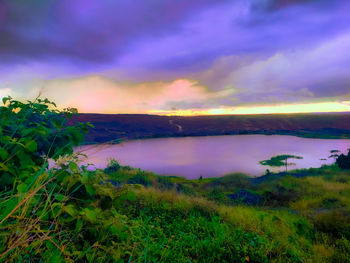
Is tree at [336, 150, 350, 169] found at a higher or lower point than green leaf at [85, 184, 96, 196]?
lower

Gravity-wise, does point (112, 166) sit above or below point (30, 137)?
below

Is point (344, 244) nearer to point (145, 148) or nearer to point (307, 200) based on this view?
point (307, 200)

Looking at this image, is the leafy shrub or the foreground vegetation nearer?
the foreground vegetation

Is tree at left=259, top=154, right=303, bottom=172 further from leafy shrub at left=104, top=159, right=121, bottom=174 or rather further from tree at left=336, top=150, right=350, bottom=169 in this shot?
leafy shrub at left=104, top=159, right=121, bottom=174

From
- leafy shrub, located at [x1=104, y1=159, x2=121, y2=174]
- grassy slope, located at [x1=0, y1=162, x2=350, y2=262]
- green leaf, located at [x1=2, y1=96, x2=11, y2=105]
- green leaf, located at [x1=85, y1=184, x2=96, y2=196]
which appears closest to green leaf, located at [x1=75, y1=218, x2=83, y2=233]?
grassy slope, located at [x1=0, y1=162, x2=350, y2=262]

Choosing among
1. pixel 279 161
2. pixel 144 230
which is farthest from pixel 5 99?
pixel 279 161

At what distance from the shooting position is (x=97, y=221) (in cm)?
187

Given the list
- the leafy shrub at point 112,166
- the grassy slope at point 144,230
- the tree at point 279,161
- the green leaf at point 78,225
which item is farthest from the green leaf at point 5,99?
the tree at point 279,161

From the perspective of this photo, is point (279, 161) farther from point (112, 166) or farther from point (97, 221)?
point (97, 221)

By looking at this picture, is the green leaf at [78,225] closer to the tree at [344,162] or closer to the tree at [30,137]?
the tree at [30,137]

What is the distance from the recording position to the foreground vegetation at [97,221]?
5.02ft

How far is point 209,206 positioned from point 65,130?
17.2 ft

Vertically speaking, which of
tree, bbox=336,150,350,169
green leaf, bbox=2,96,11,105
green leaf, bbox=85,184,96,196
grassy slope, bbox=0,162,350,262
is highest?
green leaf, bbox=2,96,11,105

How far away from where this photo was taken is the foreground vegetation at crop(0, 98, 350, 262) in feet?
5.02
